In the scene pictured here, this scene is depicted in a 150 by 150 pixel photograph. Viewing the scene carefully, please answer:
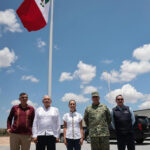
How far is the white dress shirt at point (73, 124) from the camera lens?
5.57 metres

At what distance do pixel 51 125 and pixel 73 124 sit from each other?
58cm

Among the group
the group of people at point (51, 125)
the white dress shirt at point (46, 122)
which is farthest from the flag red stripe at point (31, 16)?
the white dress shirt at point (46, 122)

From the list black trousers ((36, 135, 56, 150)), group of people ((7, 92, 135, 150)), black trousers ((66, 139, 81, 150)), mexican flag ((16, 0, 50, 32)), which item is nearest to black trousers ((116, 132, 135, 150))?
group of people ((7, 92, 135, 150))

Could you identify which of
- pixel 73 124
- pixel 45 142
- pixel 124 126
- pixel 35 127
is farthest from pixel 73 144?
pixel 124 126

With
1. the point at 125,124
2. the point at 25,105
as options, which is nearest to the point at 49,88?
the point at 25,105

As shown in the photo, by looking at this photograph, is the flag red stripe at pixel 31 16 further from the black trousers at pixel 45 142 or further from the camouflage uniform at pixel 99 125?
the black trousers at pixel 45 142

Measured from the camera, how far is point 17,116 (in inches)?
220

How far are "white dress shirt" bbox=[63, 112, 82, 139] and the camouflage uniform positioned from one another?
0.29 m

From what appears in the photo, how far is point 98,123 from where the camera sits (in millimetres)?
5641

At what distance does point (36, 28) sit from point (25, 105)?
463 cm

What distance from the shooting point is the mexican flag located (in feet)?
31.5

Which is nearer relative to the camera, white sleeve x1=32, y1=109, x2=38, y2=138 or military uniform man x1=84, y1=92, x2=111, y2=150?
white sleeve x1=32, y1=109, x2=38, y2=138

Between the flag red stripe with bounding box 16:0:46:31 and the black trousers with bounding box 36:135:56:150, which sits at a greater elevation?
the flag red stripe with bounding box 16:0:46:31

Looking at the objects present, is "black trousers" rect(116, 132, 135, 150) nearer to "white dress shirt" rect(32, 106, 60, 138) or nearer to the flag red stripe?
"white dress shirt" rect(32, 106, 60, 138)
